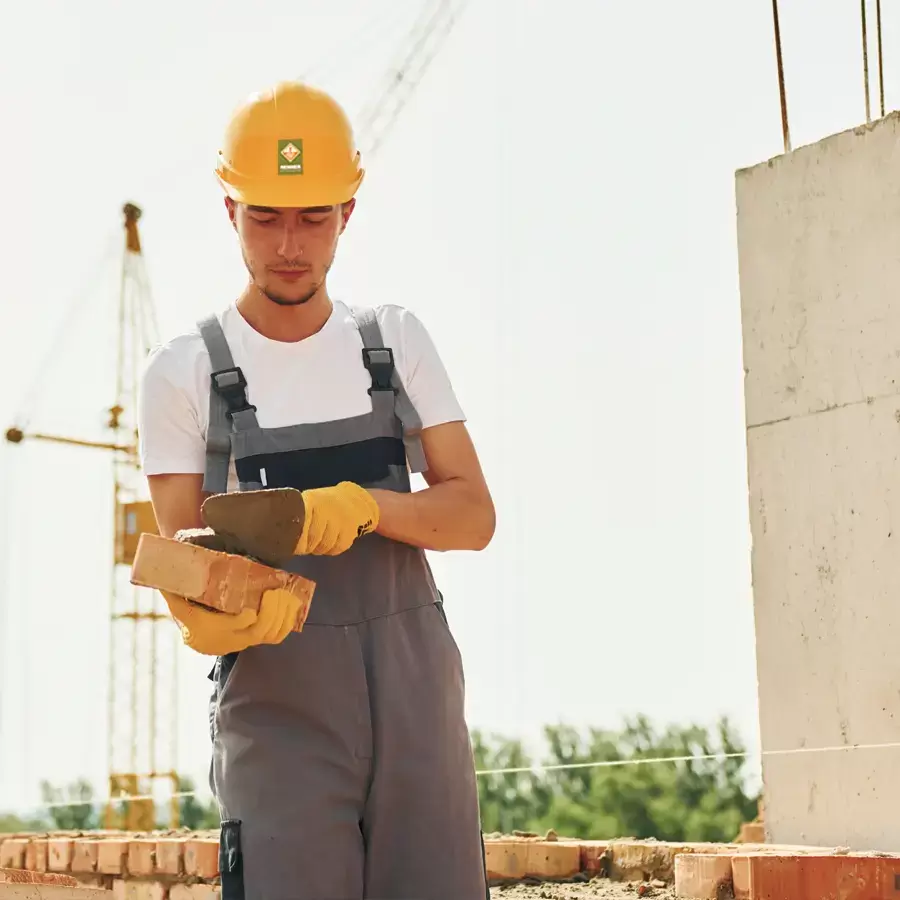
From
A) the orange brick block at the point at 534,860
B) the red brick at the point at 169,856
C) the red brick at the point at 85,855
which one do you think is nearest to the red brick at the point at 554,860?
the orange brick block at the point at 534,860

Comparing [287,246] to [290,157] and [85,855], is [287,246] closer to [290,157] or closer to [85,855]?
[290,157]

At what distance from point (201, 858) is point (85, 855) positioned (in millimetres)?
1029

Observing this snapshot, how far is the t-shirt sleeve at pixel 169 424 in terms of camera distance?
7.77 ft

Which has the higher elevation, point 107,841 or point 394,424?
point 394,424

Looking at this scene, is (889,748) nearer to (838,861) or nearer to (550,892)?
(838,861)

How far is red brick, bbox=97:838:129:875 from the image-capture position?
249 inches

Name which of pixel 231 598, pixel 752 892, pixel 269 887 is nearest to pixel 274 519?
pixel 231 598

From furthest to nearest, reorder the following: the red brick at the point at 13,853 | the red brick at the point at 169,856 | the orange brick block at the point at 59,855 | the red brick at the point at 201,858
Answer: the red brick at the point at 13,853
the orange brick block at the point at 59,855
the red brick at the point at 169,856
the red brick at the point at 201,858

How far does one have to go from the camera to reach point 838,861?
3834mm

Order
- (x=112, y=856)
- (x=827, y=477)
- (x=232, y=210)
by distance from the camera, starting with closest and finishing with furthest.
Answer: (x=232, y=210), (x=827, y=477), (x=112, y=856)

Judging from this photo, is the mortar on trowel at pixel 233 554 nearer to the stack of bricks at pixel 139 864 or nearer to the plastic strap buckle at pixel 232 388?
the plastic strap buckle at pixel 232 388

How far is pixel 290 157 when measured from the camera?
2.41m

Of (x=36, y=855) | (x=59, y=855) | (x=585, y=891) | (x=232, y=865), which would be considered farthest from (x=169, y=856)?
(x=232, y=865)

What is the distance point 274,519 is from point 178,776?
32182 millimetres
